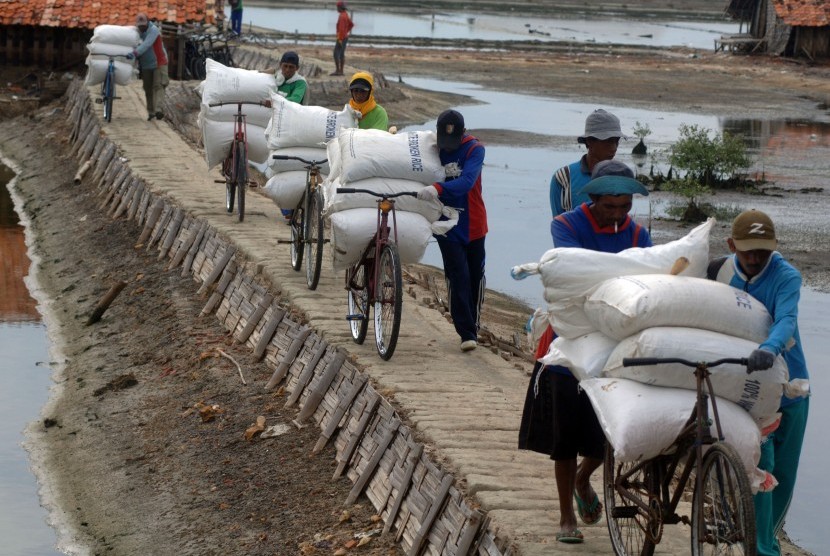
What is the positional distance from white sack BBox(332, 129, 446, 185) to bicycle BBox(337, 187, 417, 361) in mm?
154

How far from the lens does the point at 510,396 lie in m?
8.16

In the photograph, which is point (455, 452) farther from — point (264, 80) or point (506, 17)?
point (506, 17)

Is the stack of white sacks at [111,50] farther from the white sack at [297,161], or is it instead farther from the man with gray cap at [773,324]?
the man with gray cap at [773,324]

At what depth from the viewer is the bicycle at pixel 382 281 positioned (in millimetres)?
8336

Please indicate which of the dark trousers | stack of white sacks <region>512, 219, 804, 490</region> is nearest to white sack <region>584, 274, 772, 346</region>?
stack of white sacks <region>512, 219, 804, 490</region>

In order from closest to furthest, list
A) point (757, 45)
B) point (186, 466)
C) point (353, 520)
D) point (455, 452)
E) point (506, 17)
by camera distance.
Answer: point (455, 452)
point (353, 520)
point (186, 466)
point (757, 45)
point (506, 17)

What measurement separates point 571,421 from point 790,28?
1714 inches

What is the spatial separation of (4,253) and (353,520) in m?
10.8

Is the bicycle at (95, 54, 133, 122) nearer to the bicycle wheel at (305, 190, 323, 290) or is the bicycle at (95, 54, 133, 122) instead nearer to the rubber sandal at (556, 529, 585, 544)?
the bicycle wheel at (305, 190, 323, 290)

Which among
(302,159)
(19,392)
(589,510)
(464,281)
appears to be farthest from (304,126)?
(589,510)

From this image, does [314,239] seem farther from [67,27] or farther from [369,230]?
[67,27]

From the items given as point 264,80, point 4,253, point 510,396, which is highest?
point 264,80

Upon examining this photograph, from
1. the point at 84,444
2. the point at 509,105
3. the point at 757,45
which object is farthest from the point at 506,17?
the point at 84,444

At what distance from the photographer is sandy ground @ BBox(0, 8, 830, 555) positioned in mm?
7840
